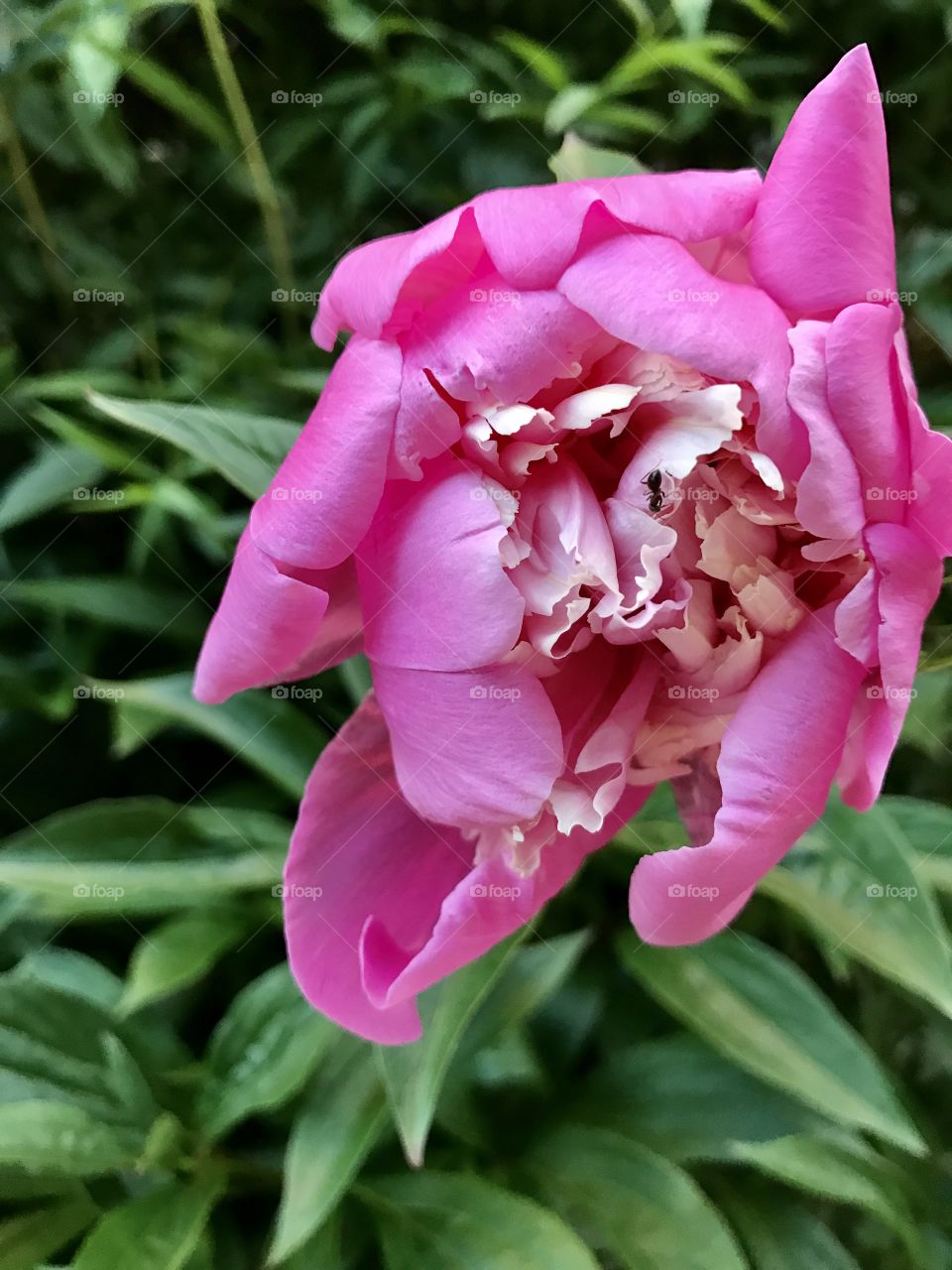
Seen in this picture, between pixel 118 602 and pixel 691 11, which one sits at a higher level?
pixel 691 11

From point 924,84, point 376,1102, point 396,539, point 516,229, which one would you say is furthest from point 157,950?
point 924,84

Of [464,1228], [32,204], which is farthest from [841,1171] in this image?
[32,204]

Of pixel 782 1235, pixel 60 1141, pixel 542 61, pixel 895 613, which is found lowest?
pixel 782 1235

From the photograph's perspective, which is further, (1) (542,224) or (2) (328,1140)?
(2) (328,1140)

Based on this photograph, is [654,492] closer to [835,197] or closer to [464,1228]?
[835,197]

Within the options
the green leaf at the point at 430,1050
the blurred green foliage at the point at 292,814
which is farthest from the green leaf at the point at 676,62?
the green leaf at the point at 430,1050

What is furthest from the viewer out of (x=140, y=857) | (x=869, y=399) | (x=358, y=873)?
(x=140, y=857)

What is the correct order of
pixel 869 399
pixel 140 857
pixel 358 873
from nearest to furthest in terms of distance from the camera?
pixel 869 399 < pixel 358 873 < pixel 140 857

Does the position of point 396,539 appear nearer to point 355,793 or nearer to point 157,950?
point 355,793
